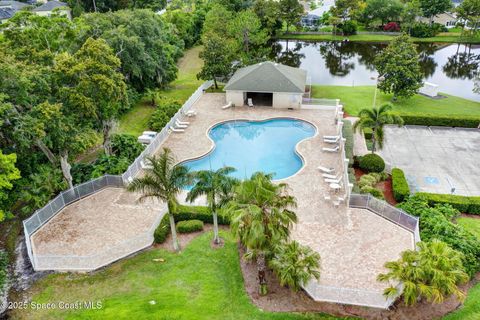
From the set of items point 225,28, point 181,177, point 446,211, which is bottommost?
point 446,211

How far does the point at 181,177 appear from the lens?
1795 cm

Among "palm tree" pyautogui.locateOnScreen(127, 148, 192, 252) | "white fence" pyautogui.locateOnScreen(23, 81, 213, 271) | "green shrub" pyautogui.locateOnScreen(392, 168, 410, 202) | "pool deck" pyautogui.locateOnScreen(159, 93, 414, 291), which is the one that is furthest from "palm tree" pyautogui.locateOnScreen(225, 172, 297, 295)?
"green shrub" pyautogui.locateOnScreen(392, 168, 410, 202)

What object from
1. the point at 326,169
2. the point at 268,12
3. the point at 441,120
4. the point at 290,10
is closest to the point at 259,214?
the point at 326,169

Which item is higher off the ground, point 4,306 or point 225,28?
point 225,28

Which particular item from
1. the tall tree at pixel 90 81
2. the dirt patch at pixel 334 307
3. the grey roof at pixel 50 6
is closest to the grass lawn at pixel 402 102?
the dirt patch at pixel 334 307

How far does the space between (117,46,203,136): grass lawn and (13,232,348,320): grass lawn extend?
669 inches

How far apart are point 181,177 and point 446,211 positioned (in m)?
16.1

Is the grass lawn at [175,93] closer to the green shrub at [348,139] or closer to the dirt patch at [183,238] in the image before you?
the dirt patch at [183,238]

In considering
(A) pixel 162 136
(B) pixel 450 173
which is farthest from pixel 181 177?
(B) pixel 450 173

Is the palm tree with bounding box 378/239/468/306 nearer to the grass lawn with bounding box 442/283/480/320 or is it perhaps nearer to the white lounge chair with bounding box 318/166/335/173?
the grass lawn with bounding box 442/283/480/320

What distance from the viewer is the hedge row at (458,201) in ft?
74.4

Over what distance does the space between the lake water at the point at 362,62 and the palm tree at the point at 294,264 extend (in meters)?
34.9

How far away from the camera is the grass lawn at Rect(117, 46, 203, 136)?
3500cm

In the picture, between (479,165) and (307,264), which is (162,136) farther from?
(479,165)
